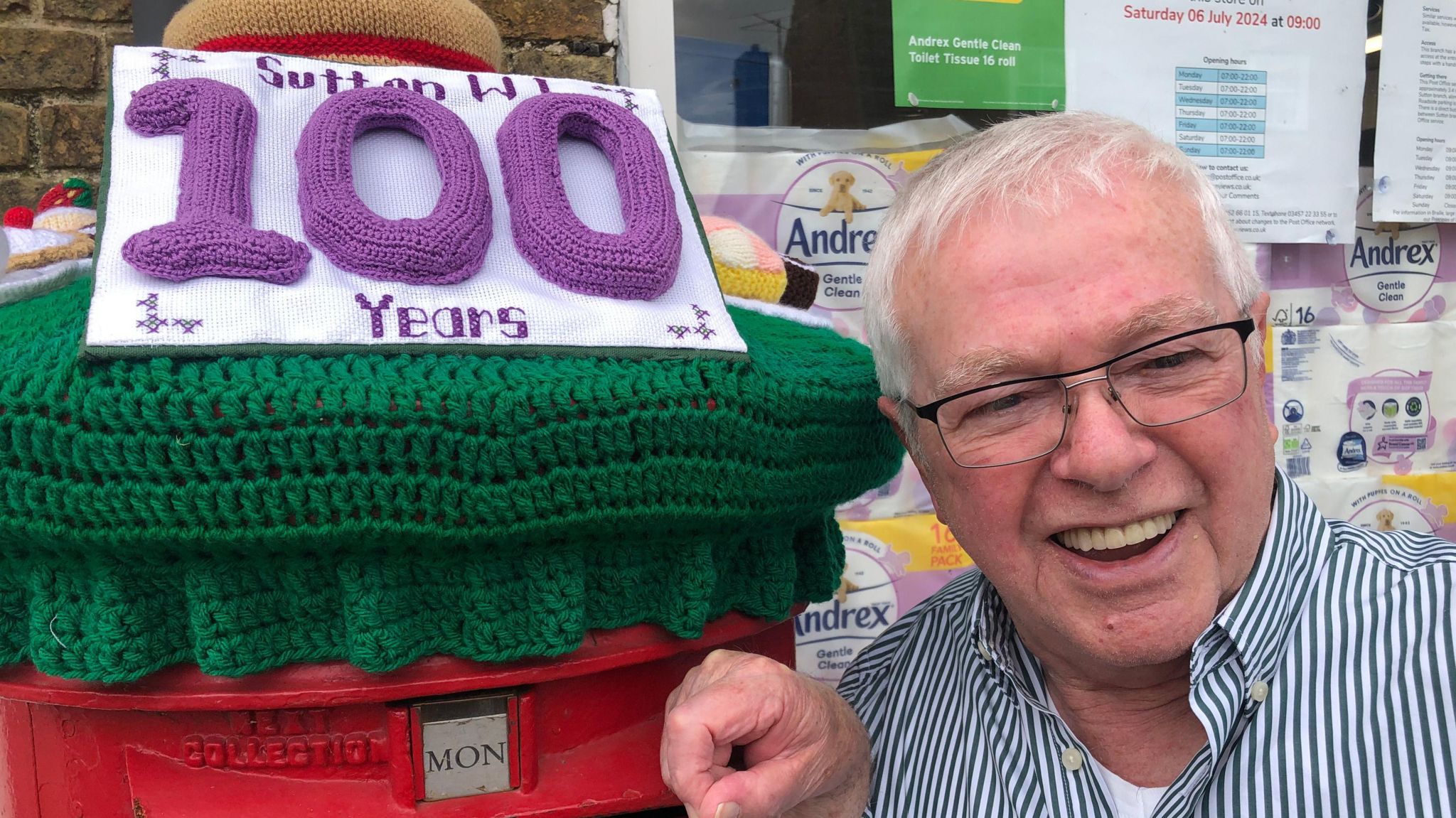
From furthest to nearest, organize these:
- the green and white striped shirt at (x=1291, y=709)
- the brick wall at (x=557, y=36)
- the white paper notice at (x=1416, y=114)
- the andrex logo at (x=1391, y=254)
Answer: the andrex logo at (x=1391, y=254) → the white paper notice at (x=1416, y=114) → the brick wall at (x=557, y=36) → the green and white striped shirt at (x=1291, y=709)

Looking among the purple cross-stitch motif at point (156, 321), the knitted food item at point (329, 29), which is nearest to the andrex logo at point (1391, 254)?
the knitted food item at point (329, 29)

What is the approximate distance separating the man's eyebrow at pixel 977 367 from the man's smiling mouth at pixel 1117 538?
168 millimetres

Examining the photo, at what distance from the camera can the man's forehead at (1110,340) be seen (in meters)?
0.87

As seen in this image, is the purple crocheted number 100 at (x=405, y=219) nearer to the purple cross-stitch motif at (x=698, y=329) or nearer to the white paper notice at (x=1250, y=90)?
the purple cross-stitch motif at (x=698, y=329)

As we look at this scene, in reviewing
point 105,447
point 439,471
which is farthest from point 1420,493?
point 105,447

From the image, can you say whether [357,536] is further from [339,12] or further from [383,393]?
[339,12]

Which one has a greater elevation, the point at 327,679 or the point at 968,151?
the point at 968,151

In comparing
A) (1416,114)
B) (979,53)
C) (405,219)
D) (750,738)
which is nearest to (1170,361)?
(750,738)

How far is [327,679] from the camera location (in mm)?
719

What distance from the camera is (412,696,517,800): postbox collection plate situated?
0.74 meters

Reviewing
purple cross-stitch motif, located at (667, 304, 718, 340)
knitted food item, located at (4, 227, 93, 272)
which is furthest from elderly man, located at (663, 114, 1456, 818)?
knitted food item, located at (4, 227, 93, 272)

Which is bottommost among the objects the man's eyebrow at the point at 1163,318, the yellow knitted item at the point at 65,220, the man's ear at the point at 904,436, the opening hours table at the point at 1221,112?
the man's ear at the point at 904,436

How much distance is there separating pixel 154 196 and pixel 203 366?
0.59 feet

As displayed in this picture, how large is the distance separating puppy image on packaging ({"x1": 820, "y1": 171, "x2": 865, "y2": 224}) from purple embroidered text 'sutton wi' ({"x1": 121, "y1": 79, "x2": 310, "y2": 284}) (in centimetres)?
143
